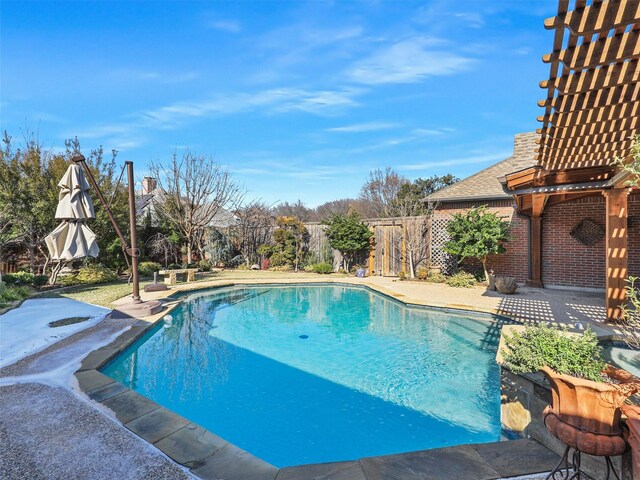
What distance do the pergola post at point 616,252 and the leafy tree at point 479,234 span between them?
4318 mm

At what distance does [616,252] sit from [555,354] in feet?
14.8

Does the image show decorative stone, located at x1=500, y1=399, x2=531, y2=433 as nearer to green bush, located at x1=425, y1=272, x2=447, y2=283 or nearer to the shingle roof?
the shingle roof

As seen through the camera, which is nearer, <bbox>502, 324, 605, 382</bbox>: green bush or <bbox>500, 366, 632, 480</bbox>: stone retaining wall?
<bbox>500, 366, 632, 480</bbox>: stone retaining wall

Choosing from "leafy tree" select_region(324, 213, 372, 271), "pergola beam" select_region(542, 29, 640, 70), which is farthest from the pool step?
"leafy tree" select_region(324, 213, 372, 271)

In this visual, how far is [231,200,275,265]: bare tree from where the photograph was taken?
1678 centimetres

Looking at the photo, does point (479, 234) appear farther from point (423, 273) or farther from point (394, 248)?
point (394, 248)

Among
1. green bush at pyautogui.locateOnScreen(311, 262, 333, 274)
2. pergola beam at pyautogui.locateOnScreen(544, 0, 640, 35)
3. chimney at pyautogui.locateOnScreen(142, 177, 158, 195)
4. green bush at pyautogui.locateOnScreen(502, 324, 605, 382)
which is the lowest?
→ green bush at pyautogui.locateOnScreen(311, 262, 333, 274)

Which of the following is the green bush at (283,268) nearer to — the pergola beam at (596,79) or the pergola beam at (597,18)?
the pergola beam at (596,79)

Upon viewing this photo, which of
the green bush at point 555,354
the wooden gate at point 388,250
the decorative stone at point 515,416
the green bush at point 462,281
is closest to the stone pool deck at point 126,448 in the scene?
the decorative stone at point 515,416

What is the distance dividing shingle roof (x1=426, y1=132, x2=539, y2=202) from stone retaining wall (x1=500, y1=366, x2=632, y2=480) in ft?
28.4

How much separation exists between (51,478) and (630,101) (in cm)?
546

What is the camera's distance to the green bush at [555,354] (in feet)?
8.30

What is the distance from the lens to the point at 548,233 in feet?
33.8

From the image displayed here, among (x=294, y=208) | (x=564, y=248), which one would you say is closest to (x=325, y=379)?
(x=564, y=248)
